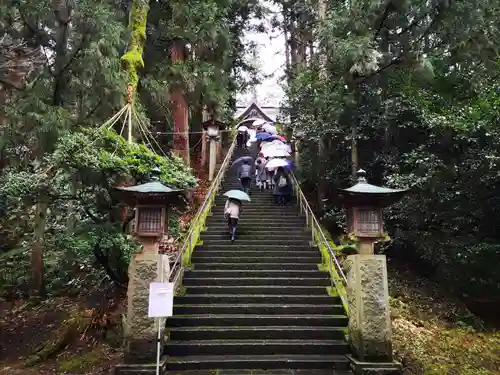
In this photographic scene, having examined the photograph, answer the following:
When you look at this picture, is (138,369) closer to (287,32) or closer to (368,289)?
(368,289)

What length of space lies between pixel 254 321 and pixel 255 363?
1015 millimetres

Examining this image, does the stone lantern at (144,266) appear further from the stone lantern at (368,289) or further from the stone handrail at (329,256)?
the stone handrail at (329,256)

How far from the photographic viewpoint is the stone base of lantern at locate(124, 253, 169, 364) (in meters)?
6.13

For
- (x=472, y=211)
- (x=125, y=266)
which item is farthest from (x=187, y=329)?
(x=472, y=211)

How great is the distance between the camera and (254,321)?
712cm

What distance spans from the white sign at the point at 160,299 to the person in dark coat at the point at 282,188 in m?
7.98

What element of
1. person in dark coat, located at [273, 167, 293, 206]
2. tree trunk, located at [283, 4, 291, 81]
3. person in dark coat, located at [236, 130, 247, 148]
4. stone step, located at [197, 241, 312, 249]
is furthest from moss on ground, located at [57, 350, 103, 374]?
person in dark coat, located at [236, 130, 247, 148]

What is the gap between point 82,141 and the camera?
659 centimetres

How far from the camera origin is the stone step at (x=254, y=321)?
23.1 feet

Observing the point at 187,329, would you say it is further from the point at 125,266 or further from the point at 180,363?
the point at 125,266

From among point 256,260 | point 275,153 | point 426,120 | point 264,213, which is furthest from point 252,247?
point 275,153

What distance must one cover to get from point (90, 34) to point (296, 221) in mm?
7437

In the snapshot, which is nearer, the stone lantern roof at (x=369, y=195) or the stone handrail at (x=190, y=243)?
the stone lantern roof at (x=369, y=195)

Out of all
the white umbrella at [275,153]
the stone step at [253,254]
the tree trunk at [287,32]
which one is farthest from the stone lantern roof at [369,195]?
the tree trunk at [287,32]
